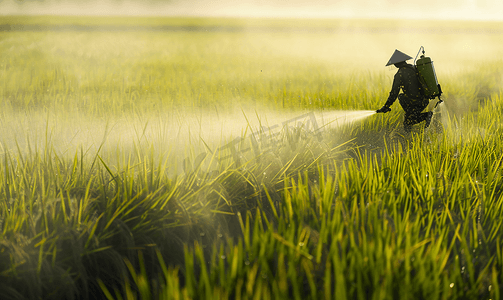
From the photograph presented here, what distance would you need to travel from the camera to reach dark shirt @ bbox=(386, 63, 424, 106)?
3.50 meters

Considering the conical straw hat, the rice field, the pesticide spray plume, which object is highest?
the conical straw hat

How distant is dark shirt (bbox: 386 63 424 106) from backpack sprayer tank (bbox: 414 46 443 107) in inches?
5.3

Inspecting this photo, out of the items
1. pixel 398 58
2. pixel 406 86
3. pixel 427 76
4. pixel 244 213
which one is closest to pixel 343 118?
pixel 406 86

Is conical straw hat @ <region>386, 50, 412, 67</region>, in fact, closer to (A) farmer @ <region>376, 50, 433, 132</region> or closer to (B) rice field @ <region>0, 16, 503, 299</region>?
(A) farmer @ <region>376, 50, 433, 132</region>

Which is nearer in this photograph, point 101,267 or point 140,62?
point 101,267

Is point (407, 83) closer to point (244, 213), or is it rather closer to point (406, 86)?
point (406, 86)

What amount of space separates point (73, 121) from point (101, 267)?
2.95 metres

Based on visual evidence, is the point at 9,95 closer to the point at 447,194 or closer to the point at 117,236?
the point at 117,236

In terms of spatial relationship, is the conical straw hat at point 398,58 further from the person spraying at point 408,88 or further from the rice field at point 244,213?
the rice field at point 244,213

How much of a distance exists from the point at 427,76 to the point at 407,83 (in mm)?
293

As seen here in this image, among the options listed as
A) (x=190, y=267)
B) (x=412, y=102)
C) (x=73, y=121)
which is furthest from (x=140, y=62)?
(x=190, y=267)

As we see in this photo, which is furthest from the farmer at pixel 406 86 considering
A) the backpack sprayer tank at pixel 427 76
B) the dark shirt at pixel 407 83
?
the backpack sprayer tank at pixel 427 76

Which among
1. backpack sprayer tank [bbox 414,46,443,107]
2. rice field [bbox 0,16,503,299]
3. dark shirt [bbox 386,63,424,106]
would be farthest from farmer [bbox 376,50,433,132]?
rice field [bbox 0,16,503,299]

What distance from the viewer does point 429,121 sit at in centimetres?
374
